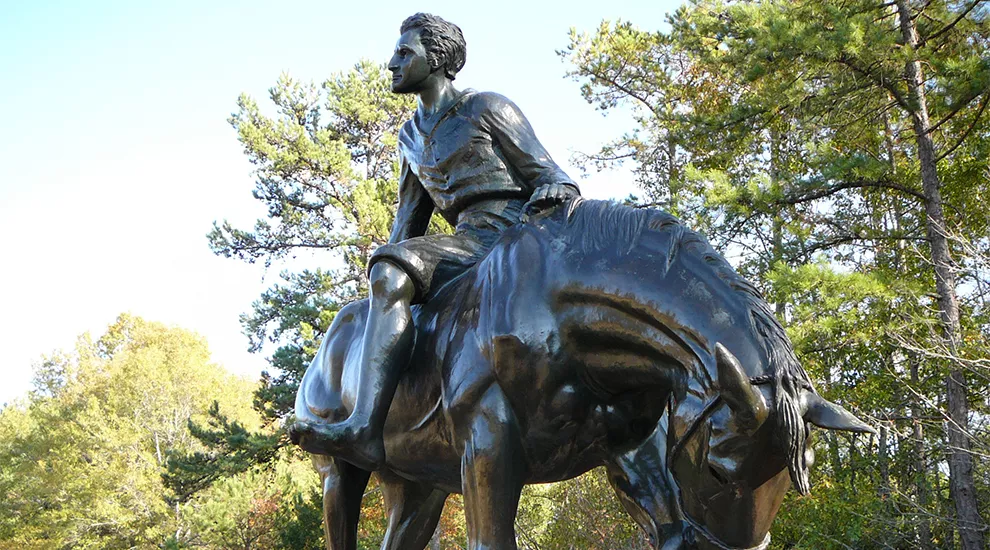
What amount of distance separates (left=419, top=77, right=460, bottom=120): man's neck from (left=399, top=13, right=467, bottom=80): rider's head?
0.06 m

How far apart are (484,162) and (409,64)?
52 centimetres

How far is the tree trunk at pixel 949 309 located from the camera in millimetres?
14383

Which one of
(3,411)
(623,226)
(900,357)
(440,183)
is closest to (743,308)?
(623,226)

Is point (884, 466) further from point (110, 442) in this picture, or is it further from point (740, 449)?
point (110, 442)

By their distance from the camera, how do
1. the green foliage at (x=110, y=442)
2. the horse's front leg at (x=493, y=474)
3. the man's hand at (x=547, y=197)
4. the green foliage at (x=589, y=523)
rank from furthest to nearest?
the green foliage at (x=110, y=442) → the green foliage at (x=589, y=523) → the man's hand at (x=547, y=197) → the horse's front leg at (x=493, y=474)

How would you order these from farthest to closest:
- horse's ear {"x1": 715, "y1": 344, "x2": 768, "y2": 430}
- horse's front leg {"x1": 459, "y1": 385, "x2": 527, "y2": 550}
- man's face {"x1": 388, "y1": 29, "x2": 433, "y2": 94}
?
1. man's face {"x1": 388, "y1": 29, "x2": 433, "y2": 94}
2. horse's front leg {"x1": 459, "y1": 385, "x2": 527, "y2": 550}
3. horse's ear {"x1": 715, "y1": 344, "x2": 768, "y2": 430}

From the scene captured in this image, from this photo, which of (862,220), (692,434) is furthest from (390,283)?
(862,220)

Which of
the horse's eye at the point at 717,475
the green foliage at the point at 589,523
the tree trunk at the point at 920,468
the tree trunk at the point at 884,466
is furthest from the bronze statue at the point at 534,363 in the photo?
the tree trunk at the point at 884,466

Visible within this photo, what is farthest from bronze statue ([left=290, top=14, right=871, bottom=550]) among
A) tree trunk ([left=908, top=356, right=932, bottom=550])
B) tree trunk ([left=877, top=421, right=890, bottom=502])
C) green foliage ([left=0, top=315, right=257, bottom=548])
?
green foliage ([left=0, top=315, right=257, bottom=548])

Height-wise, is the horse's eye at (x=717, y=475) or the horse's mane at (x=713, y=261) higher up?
the horse's mane at (x=713, y=261)

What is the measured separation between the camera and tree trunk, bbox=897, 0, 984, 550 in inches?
566

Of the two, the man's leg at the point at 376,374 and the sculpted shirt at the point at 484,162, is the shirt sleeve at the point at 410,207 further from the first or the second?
the man's leg at the point at 376,374

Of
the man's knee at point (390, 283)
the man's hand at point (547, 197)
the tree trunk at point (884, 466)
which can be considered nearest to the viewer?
the man's hand at point (547, 197)

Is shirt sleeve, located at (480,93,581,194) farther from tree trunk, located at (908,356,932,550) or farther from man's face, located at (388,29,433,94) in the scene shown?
tree trunk, located at (908,356,932,550)
